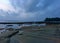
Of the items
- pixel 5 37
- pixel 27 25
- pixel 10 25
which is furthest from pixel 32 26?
pixel 5 37

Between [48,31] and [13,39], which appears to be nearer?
[13,39]

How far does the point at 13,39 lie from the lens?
1080 millimetres

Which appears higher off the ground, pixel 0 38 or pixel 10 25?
pixel 10 25

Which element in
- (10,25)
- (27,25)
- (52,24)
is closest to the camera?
(52,24)

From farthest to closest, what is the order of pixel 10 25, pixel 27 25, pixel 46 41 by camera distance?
pixel 10 25, pixel 27 25, pixel 46 41

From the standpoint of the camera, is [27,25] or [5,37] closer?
[5,37]

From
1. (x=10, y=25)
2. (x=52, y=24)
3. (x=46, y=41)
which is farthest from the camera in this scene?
(x=10, y=25)

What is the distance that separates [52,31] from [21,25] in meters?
0.38

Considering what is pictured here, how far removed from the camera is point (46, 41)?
3.35 ft

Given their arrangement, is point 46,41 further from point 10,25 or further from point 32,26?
point 10,25

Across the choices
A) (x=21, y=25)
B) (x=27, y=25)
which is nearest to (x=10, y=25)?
(x=21, y=25)

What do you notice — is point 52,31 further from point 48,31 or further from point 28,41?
point 28,41

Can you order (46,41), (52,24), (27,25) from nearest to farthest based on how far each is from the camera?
(46,41) < (52,24) < (27,25)

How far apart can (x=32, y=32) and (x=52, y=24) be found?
→ 0.24 meters
